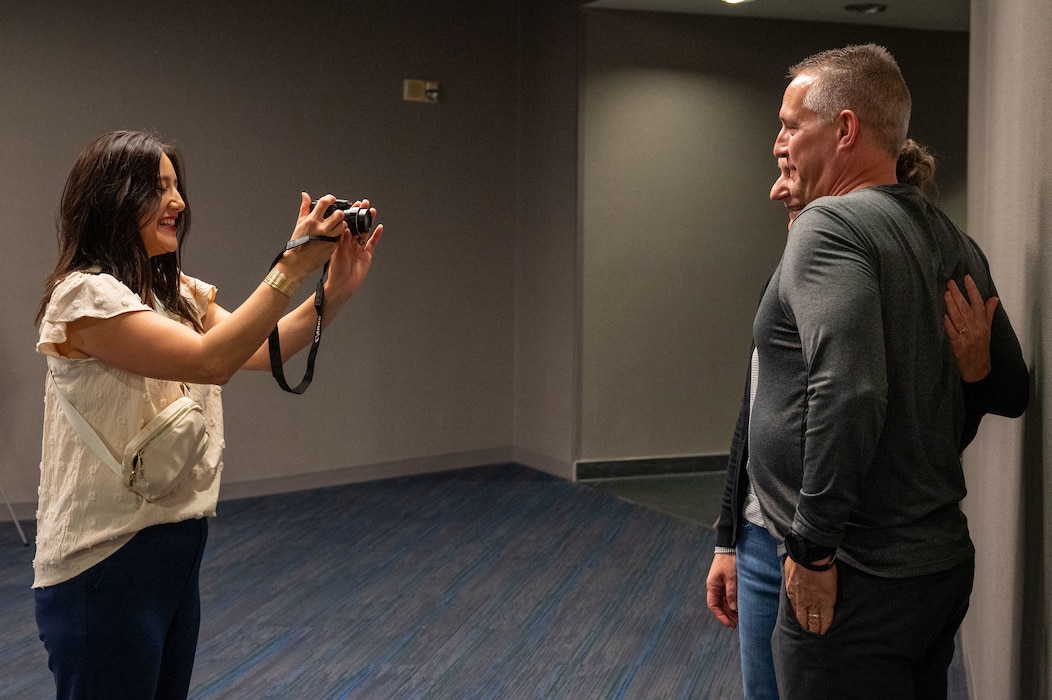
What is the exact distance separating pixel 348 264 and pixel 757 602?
977mm

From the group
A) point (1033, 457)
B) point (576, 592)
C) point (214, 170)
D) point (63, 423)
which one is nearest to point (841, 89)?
point (1033, 457)

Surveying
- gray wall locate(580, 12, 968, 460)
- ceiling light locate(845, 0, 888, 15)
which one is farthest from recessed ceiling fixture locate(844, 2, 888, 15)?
gray wall locate(580, 12, 968, 460)

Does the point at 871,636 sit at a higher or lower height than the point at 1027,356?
lower

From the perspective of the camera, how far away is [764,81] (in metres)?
6.28

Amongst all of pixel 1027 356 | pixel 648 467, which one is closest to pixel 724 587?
pixel 1027 356

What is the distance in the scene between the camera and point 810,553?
1.40m

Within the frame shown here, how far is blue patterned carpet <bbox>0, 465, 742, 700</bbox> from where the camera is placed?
332 cm

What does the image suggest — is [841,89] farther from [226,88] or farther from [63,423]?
[226,88]

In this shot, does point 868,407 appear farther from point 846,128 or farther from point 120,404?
point 120,404

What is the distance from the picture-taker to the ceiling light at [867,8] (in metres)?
5.82

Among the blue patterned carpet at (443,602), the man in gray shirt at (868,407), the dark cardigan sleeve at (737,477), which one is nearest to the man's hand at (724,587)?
the dark cardigan sleeve at (737,477)

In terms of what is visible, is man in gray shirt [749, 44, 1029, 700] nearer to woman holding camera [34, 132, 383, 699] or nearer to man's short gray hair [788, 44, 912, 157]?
man's short gray hair [788, 44, 912, 157]

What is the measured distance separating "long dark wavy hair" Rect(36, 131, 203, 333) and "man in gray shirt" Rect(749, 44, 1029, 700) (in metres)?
1.06

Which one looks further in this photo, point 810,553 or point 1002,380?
point 1002,380
